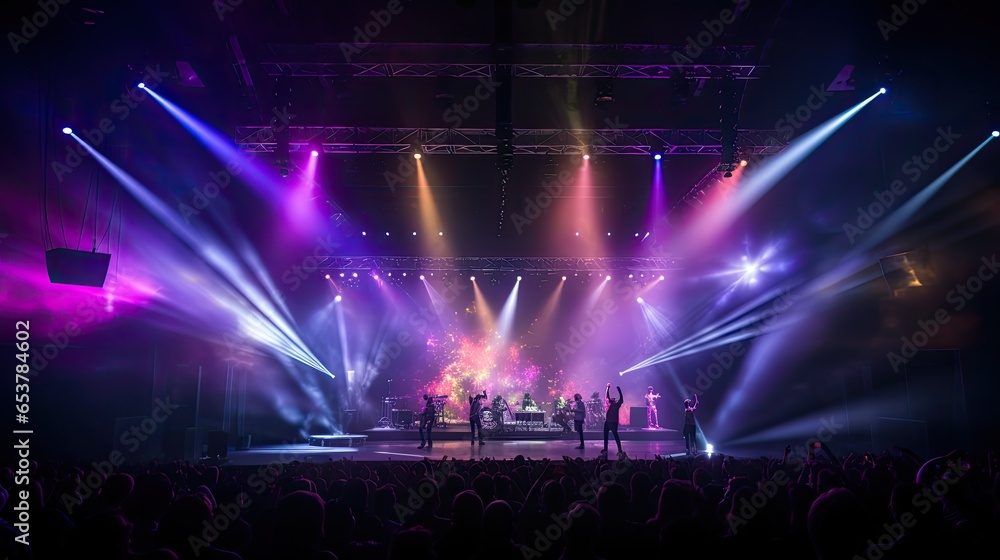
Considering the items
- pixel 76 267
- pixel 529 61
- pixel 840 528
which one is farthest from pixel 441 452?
pixel 840 528

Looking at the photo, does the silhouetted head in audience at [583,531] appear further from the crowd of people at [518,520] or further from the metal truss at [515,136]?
the metal truss at [515,136]

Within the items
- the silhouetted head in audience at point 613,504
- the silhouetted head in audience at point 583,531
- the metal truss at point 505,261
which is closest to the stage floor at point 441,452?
the metal truss at point 505,261

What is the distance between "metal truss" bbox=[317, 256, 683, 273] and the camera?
70.3 ft

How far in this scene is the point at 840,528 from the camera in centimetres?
267

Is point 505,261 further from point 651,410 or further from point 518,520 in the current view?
point 518,520

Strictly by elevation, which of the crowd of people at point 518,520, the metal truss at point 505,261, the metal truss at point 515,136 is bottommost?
the crowd of people at point 518,520

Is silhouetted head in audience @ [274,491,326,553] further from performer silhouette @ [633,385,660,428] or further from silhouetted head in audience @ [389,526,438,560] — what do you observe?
performer silhouette @ [633,385,660,428]

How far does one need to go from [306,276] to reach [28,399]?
36.7 feet

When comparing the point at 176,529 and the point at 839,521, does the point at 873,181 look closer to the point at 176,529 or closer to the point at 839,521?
the point at 839,521

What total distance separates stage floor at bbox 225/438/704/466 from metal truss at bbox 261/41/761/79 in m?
8.27

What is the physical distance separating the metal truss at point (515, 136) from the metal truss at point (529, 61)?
237cm

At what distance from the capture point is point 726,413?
64.3 ft

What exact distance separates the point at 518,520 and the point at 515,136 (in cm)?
1082

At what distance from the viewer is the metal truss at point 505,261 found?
2144 cm
